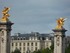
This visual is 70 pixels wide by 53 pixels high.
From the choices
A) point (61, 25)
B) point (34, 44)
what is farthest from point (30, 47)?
point (61, 25)

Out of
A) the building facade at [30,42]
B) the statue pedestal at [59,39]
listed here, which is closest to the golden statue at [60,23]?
the statue pedestal at [59,39]

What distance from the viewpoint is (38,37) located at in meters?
146

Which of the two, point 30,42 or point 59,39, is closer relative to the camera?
point 59,39

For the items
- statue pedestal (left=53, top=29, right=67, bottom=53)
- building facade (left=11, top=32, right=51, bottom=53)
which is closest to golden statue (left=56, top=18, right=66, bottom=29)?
statue pedestal (left=53, top=29, right=67, bottom=53)

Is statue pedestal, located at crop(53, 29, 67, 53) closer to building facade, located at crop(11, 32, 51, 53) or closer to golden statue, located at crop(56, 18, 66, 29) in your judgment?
golden statue, located at crop(56, 18, 66, 29)

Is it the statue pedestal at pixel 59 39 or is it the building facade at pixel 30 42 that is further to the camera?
the building facade at pixel 30 42

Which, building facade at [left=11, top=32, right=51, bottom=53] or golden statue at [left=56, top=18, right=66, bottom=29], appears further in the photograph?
building facade at [left=11, top=32, right=51, bottom=53]

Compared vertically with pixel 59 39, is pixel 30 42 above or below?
above

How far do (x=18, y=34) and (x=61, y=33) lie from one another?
8183cm

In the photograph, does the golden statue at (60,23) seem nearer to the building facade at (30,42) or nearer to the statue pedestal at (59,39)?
the statue pedestal at (59,39)

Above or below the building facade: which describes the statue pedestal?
below

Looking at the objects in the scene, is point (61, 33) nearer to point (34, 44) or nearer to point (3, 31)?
point (3, 31)

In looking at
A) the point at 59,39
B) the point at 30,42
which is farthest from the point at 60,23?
the point at 30,42

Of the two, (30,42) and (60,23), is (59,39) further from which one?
(30,42)
